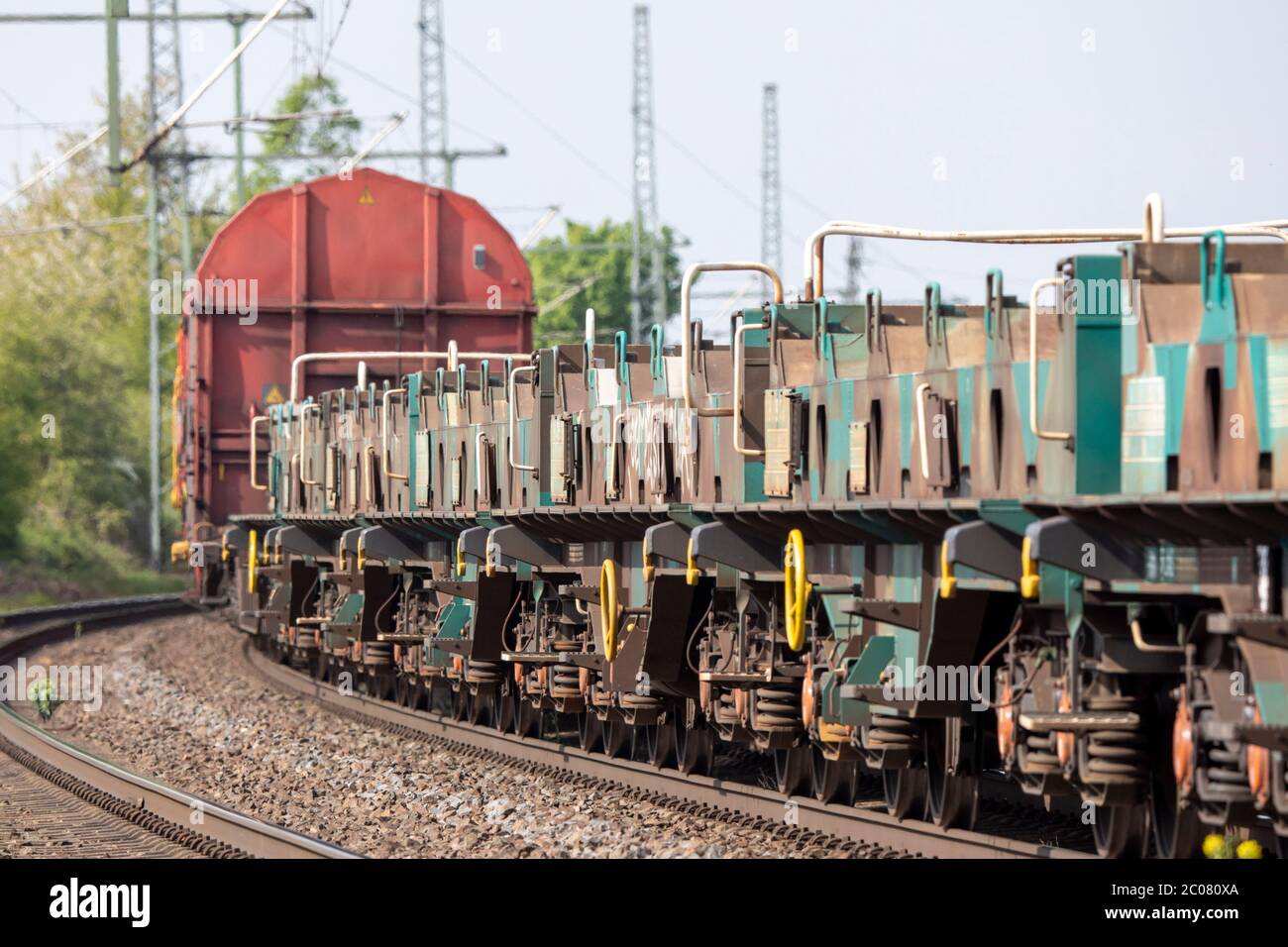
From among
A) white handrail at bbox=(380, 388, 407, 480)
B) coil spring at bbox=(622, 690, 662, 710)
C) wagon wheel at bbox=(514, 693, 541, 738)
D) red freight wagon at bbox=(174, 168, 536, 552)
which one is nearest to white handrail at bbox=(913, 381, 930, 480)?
coil spring at bbox=(622, 690, 662, 710)

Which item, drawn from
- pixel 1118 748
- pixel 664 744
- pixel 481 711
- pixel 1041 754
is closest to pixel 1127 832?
pixel 1041 754

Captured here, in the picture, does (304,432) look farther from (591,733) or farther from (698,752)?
(698,752)

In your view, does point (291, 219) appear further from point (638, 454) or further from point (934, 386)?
point (934, 386)

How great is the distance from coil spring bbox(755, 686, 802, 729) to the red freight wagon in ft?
54.6

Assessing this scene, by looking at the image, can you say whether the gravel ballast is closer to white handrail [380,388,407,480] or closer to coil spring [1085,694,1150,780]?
white handrail [380,388,407,480]

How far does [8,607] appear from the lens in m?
46.6

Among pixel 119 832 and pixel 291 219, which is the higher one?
pixel 291 219

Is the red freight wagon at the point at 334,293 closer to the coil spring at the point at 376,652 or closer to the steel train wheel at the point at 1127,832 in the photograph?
the coil spring at the point at 376,652

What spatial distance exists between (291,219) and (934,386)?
66.8 ft

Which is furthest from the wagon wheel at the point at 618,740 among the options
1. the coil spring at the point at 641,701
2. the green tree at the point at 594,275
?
the green tree at the point at 594,275

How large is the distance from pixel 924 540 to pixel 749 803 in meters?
3.81

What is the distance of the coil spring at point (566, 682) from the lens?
19.7 metres

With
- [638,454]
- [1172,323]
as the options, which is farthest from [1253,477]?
[638,454]

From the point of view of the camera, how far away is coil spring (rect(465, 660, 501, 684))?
21719 mm
